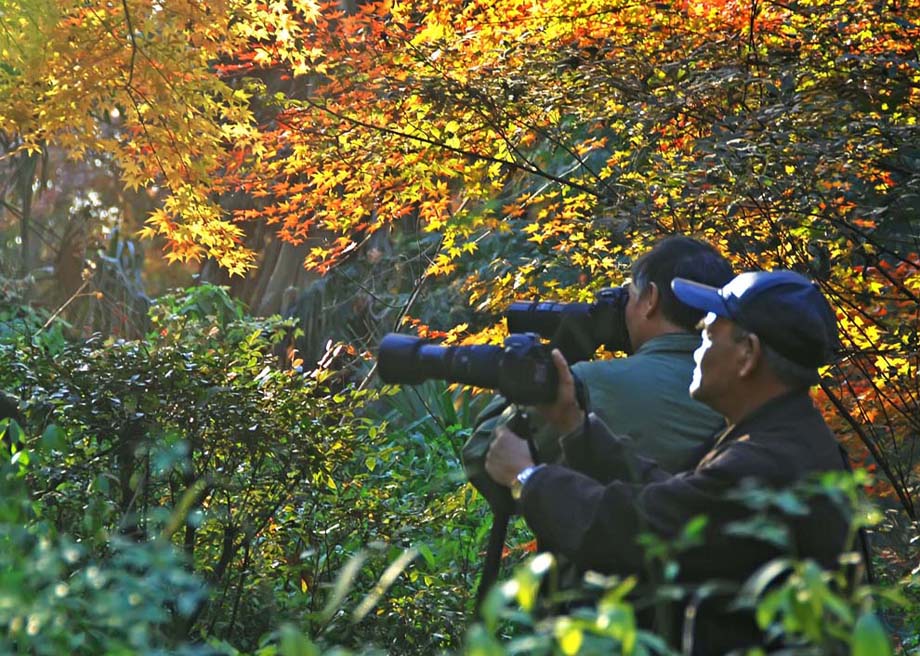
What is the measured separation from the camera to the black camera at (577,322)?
3.10 metres

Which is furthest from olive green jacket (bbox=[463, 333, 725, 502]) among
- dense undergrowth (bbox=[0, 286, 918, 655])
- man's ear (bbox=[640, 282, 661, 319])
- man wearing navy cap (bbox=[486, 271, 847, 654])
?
dense undergrowth (bbox=[0, 286, 918, 655])

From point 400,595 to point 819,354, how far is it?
11.8 feet

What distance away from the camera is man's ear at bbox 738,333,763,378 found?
2.50 m

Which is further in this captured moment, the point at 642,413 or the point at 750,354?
the point at 642,413

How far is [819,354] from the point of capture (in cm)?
248

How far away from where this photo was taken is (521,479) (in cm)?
257

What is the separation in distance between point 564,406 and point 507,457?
0.16m

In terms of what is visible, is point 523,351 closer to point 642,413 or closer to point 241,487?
point 642,413

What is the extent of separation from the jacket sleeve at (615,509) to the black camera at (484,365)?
0.17 metres

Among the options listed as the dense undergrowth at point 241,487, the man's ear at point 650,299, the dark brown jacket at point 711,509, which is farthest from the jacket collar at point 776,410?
the dense undergrowth at point 241,487

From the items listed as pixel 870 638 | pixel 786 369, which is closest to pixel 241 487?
pixel 786 369

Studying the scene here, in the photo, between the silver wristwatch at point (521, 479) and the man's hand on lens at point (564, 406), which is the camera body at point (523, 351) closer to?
the man's hand on lens at point (564, 406)

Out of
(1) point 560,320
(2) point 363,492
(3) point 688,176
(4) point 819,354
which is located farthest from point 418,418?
(4) point 819,354

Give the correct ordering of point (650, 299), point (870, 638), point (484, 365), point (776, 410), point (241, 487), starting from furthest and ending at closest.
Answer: point (241, 487)
point (650, 299)
point (484, 365)
point (776, 410)
point (870, 638)
